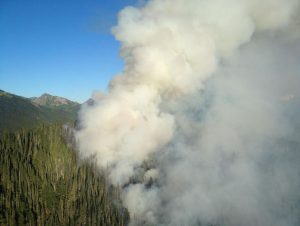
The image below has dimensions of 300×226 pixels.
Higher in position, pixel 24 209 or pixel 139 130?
pixel 139 130

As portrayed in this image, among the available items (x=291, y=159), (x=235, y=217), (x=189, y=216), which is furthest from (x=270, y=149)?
(x=189, y=216)

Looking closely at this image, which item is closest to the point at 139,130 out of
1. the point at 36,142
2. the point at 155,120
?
the point at 155,120

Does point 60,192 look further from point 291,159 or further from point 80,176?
point 291,159

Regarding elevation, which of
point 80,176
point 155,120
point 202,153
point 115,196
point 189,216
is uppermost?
point 155,120

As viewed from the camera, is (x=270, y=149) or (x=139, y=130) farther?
(x=270, y=149)

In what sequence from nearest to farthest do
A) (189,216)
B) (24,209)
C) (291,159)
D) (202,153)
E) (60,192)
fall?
(189,216)
(24,209)
(60,192)
(202,153)
(291,159)

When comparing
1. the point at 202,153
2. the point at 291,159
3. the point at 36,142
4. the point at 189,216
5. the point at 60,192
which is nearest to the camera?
the point at 189,216
